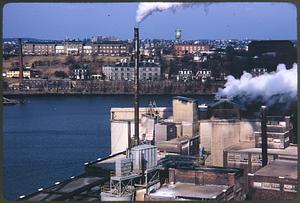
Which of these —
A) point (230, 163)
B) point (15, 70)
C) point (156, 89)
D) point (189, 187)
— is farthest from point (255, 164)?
point (15, 70)

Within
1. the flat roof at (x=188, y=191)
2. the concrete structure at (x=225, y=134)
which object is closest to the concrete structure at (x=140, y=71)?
the concrete structure at (x=225, y=134)

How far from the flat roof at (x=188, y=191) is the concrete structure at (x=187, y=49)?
38.1 feet

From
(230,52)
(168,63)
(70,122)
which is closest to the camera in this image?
(70,122)

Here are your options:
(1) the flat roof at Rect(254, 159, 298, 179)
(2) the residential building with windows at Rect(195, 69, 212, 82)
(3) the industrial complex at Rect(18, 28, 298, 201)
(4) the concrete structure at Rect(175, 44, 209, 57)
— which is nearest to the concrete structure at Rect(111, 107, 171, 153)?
(3) the industrial complex at Rect(18, 28, 298, 201)

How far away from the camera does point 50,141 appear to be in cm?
899

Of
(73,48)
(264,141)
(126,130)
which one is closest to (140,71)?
(73,48)

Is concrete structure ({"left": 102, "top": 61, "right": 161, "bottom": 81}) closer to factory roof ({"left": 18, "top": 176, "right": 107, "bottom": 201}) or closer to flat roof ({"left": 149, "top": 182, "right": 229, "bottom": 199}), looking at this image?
factory roof ({"left": 18, "top": 176, "right": 107, "bottom": 201})

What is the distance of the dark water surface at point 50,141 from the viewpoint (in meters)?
6.65

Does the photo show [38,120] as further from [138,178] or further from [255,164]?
[138,178]

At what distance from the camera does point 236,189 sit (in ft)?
11.6

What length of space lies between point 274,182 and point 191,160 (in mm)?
1348

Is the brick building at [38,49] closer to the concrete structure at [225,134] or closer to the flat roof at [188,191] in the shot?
the concrete structure at [225,134]

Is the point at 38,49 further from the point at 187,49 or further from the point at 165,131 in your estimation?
the point at 165,131

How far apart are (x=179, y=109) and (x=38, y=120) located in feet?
19.6
